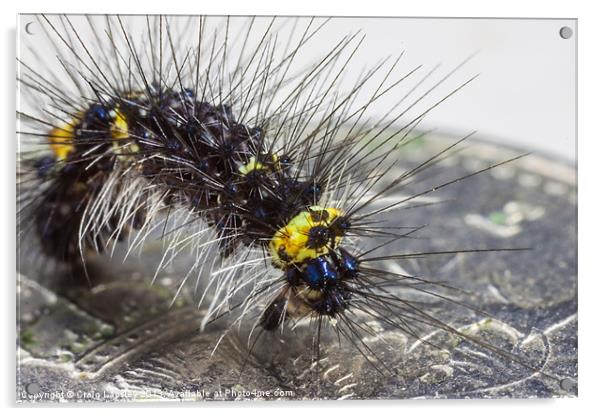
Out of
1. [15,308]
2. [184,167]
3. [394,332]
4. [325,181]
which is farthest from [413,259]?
[15,308]

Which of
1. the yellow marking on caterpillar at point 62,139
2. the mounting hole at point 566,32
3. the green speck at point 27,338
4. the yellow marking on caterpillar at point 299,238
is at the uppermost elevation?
the mounting hole at point 566,32

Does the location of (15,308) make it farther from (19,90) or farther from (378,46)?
(378,46)

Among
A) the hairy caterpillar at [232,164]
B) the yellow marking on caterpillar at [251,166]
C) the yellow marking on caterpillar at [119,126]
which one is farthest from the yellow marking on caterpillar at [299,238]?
the yellow marking on caterpillar at [119,126]

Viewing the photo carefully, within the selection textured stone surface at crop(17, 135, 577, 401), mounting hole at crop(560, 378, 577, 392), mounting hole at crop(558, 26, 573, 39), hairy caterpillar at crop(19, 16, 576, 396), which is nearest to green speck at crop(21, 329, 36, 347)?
textured stone surface at crop(17, 135, 577, 401)

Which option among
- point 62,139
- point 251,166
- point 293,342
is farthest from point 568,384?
point 62,139

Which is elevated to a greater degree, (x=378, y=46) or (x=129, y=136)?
(x=378, y=46)

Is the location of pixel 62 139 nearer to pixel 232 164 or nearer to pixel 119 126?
pixel 119 126

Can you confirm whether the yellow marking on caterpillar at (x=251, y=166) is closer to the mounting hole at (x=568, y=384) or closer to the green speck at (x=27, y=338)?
the green speck at (x=27, y=338)
